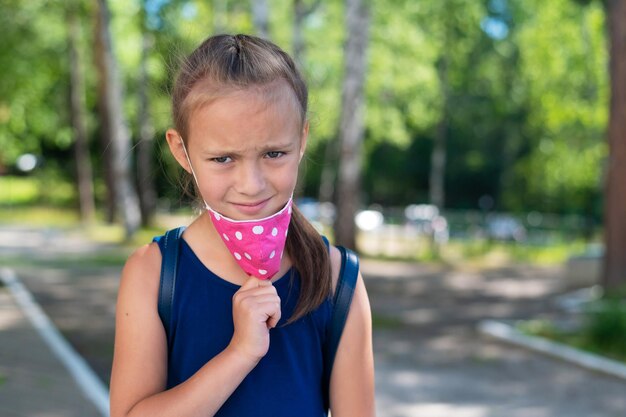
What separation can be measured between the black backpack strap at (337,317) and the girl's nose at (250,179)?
0.27m

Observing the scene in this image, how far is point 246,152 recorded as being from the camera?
1626mm

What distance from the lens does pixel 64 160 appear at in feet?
161

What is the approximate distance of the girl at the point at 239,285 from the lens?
1622 millimetres

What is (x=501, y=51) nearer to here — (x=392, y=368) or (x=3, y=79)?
(x=3, y=79)

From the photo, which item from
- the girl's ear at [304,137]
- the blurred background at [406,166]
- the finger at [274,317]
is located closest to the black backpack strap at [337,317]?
the finger at [274,317]

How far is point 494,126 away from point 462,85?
573 centimetres

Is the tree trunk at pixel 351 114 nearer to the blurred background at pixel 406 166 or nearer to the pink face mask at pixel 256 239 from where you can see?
the blurred background at pixel 406 166

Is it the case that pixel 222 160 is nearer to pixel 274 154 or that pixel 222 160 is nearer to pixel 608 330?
pixel 274 154

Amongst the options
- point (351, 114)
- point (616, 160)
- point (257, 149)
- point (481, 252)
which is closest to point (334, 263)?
point (257, 149)

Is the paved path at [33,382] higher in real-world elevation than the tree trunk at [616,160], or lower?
lower

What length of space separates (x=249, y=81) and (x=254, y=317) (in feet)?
1.38

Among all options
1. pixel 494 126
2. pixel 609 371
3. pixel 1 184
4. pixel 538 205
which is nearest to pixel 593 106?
pixel 538 205

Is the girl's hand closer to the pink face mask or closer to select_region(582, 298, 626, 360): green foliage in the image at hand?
the pink face mask

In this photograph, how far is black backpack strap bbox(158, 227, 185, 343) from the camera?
5.49ft
